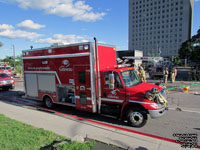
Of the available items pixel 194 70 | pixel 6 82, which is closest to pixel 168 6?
pixel 194 70

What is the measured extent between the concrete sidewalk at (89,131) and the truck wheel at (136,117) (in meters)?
0.57

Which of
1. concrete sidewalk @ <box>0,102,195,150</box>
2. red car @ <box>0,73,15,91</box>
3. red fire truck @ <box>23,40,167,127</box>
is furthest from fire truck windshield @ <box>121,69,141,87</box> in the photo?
red car @ <box>0,73,15,91</box>

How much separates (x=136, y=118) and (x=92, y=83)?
2158mm

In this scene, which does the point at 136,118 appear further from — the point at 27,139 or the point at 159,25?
the point at 159,25

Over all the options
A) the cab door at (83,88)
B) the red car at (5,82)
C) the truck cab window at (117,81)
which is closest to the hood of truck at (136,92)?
the truck cab window at (117,81)

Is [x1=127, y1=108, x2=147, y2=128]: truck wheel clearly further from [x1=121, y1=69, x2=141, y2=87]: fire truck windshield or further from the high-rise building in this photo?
A: the high-rise building

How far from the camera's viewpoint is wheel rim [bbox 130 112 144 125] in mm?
5348

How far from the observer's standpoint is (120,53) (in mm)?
45406

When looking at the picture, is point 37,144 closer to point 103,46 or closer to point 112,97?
point 112,97

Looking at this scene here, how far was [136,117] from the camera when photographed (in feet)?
17.9

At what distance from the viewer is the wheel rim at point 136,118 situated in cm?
535

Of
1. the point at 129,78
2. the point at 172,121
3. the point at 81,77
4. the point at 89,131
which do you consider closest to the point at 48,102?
the point at 81,77

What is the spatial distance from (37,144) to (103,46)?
4404mm

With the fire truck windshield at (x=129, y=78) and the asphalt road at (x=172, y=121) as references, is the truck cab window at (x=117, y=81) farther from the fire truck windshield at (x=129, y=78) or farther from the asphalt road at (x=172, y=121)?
the asphalt road at (x=172, y=121)
